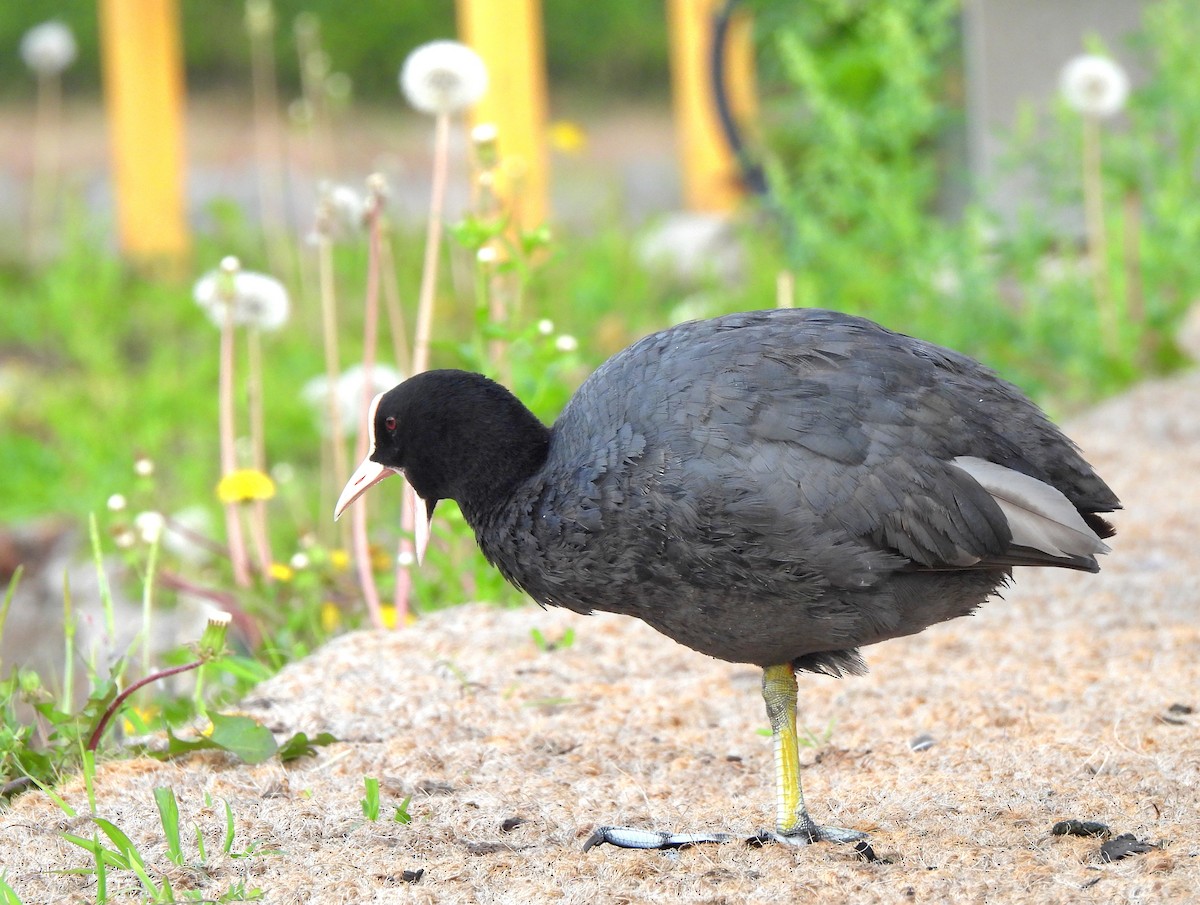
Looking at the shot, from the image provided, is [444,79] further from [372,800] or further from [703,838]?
[703,838]

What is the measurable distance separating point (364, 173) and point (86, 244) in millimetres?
7989

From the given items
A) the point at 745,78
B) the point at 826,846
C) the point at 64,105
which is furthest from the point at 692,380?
the point at 64,105

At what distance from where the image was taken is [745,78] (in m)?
10.4

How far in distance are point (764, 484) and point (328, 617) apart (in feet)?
7.10

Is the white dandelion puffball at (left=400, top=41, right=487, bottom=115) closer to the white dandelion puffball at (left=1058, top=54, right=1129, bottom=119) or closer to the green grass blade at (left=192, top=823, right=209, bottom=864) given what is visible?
the green grass blade at (left=192, top=823, right=209, bottom=864)

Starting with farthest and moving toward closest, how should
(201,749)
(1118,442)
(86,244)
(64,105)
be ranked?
(64,105) → (86,244) → (1118,442) → (201,749)

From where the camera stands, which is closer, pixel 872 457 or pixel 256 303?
pixel 872 457

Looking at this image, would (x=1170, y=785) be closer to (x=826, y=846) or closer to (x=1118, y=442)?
(x=826, y=846)

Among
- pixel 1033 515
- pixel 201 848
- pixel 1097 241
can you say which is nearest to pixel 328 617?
pixel 201 848

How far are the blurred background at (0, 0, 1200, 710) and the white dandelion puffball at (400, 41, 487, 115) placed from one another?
30 centimetres

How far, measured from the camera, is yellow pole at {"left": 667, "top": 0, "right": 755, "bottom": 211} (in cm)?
989

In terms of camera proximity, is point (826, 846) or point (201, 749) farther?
point (201, 749)

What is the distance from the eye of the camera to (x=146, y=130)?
9125 mm

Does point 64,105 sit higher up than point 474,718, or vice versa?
point 64,105
